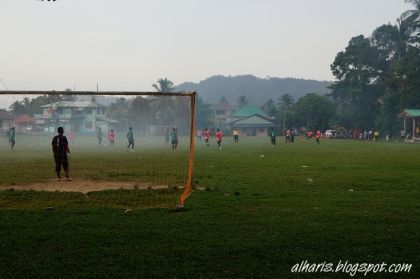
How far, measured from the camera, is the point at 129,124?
1817 centimetres

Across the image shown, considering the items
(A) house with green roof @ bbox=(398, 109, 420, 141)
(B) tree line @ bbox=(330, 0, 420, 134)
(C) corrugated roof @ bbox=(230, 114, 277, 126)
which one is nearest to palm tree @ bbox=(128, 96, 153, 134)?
(A) house with green roof @ bbox=(398, 109, 420, 141)

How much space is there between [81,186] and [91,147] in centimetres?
463

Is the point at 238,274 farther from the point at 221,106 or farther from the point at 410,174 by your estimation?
the point at 221,106

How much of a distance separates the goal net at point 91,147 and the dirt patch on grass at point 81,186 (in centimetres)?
3

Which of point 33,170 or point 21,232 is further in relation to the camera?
point 33,170

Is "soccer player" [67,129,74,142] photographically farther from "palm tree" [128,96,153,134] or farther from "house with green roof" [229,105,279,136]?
"house with green roof" [229,105,279,136]

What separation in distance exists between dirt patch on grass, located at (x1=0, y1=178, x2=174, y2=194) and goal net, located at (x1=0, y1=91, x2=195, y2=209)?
0.09ft

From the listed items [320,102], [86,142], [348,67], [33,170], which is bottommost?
[33,170]

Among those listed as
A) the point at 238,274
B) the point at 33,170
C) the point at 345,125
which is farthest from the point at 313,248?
the point at 345,125

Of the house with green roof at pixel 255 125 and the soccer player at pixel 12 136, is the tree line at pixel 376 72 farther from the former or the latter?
the soccer player at pixel 12 136

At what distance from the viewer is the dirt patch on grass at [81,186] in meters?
13.1

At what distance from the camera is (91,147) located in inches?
719

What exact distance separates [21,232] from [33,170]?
1154cm

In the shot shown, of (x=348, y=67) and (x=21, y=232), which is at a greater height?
(x=348, y=67)
